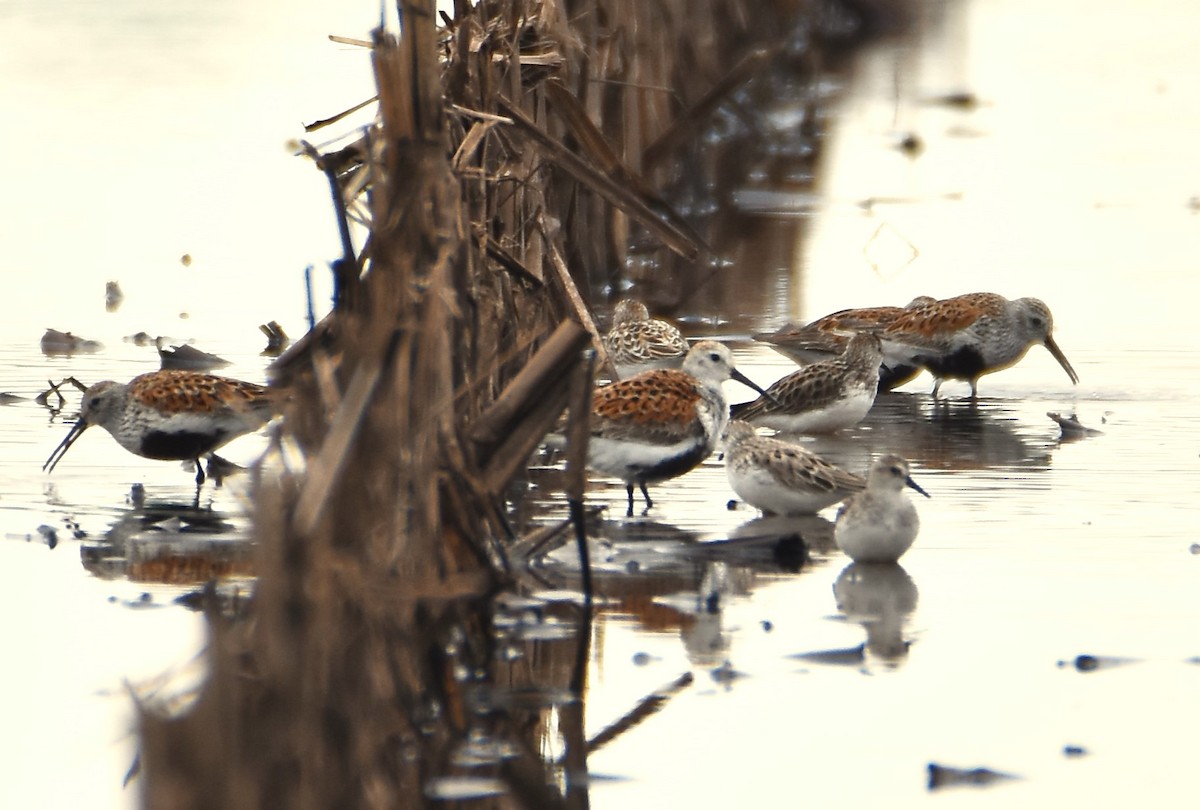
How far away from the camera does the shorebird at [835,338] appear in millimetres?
13812

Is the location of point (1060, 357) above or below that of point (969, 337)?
below

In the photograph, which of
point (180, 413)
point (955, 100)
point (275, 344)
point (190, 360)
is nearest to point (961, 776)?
point (180, 413)

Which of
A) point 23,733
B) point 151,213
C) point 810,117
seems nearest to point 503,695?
point 23,733

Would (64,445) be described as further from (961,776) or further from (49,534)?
(961,776)

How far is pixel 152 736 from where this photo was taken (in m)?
5.39

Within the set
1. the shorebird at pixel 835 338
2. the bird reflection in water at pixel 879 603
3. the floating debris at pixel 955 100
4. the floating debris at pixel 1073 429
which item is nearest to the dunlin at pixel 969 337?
the shorebird at pixel 835 338

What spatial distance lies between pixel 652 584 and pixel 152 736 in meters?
3.75

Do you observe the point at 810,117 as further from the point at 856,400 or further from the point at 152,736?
the point at 152,736

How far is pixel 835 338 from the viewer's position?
13852 millimetres

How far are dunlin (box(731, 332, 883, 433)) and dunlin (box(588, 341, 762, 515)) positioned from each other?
1.73 m

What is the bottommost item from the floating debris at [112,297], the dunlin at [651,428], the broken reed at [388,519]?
the floating debris at [112,297]

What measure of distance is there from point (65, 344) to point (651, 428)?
584 centimetres

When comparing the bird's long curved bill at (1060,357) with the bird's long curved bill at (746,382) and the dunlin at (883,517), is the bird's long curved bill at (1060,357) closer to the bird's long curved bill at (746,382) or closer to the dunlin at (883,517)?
the bird's long curved bill at (746,382)

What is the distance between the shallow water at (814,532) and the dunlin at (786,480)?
15 centimetres
